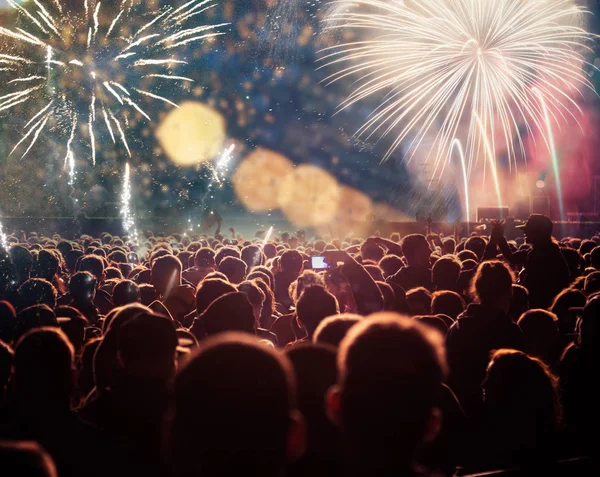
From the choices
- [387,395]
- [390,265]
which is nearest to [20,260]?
[390,265]

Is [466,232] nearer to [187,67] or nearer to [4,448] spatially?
[4,448]

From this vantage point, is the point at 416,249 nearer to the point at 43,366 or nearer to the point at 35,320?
the point at 35,320

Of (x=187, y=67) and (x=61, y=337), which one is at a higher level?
(x=187, y=67)

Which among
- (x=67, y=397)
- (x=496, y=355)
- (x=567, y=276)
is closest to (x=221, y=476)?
(x=67, y=397)

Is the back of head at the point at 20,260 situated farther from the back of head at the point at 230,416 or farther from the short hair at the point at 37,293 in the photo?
the back of head at the point at 230,416

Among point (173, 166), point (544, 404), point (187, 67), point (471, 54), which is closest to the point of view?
point (544, 404)

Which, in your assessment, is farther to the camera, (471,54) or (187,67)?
(187,67)

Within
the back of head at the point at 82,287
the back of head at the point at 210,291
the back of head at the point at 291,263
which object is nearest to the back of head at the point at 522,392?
the back of head at the point at 210,291
